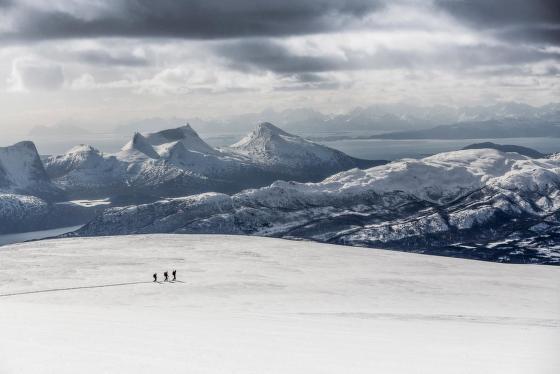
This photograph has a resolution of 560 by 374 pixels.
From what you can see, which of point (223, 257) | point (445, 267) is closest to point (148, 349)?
point (223, 257)

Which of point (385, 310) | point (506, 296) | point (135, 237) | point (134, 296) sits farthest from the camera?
point (135, 237)

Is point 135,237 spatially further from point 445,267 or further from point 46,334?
point 46,334

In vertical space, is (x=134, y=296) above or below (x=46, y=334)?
below

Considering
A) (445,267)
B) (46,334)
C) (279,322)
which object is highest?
(46,334)

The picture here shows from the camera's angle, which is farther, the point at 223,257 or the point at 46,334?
the point at 223,257

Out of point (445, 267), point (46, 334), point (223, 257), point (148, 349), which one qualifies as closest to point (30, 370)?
point (148, 349)

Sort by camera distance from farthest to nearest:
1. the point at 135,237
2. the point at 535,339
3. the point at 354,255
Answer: the point at 135,237
the point at 354,255
the point at 535,339
